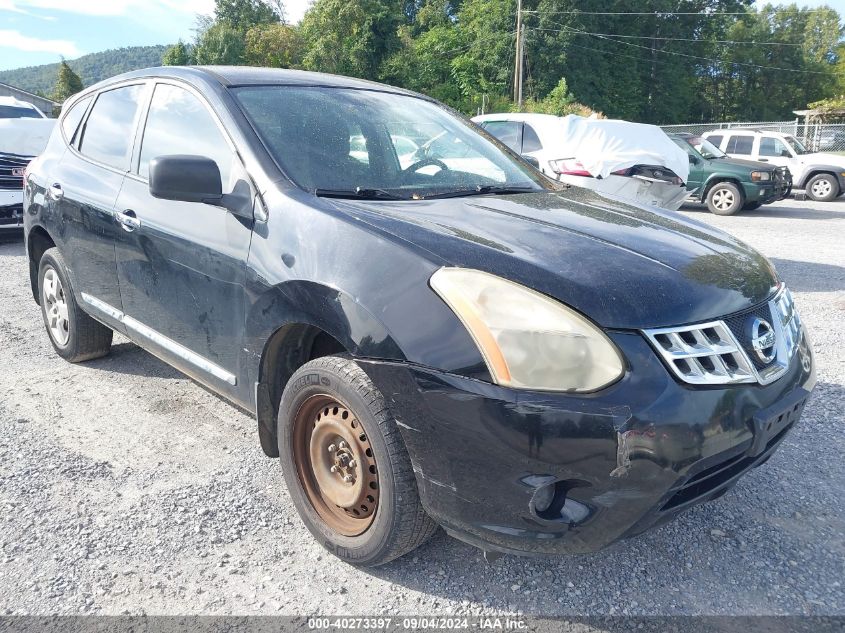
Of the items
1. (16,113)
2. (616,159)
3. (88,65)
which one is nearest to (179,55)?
(16,113)

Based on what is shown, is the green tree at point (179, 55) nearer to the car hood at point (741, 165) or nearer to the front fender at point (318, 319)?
the car hood at point (741, 165)

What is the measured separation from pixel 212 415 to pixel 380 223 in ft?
6.28

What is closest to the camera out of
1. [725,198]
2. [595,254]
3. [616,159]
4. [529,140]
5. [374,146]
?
[595,254]

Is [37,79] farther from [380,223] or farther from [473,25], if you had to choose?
[380,223]

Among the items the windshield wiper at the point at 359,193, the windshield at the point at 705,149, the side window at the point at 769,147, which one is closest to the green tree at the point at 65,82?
the windshield at the point at 705,149

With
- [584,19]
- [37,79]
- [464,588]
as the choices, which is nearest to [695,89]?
[584,19]

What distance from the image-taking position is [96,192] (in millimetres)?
3643

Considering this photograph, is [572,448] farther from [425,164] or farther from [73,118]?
[73,118]

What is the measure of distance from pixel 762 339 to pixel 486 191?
1341 millimetres

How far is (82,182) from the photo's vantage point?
380 cm

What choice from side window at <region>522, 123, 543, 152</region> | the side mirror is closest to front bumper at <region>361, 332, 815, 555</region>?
the side mirror

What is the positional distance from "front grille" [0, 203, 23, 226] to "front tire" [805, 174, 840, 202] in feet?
52.7

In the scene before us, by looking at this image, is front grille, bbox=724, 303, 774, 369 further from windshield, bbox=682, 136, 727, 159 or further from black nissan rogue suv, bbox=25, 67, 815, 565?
windshield, bbox=682, 136, 727, 159

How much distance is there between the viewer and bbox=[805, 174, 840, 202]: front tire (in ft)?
52.0
